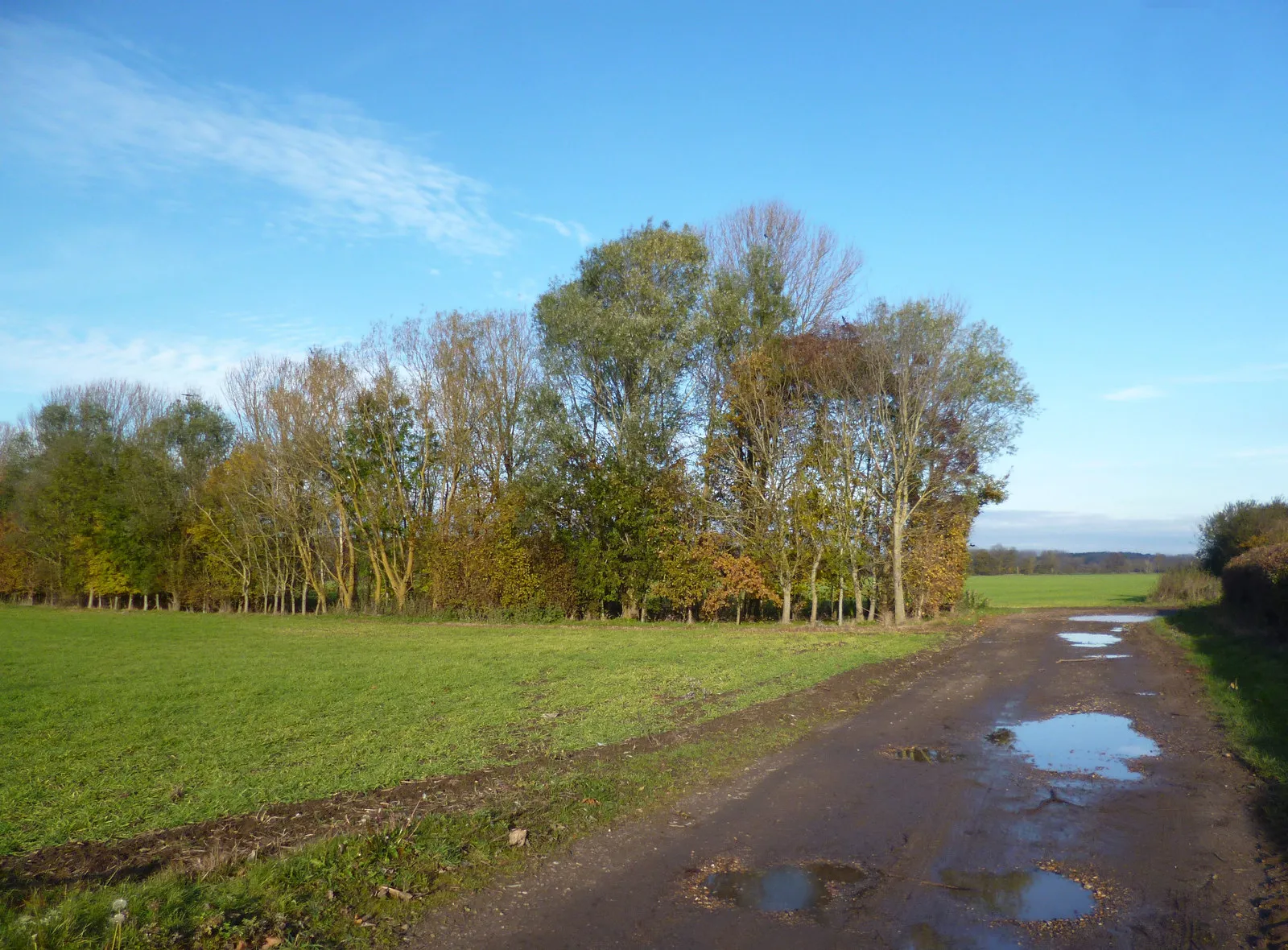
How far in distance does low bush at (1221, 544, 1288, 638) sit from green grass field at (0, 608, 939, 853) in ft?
26.2

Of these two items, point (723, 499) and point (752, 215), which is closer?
point (723, 499)

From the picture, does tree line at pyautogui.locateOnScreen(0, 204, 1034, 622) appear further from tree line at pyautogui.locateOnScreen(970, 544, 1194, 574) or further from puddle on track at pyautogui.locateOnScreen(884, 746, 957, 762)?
tree line at pyautogui.locateOnScreen(970, 544, 1194, 574)

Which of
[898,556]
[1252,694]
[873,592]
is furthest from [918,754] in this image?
[873,592]

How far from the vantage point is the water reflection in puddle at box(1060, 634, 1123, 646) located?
2177 cm

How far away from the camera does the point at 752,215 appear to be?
1369 inches

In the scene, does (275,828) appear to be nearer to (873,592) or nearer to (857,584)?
(857,584)

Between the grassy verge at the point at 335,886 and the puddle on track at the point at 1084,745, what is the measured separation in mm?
4486

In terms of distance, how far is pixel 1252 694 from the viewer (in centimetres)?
1277

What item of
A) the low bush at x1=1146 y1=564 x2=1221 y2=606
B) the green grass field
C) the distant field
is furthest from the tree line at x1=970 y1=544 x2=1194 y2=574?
the green grass field

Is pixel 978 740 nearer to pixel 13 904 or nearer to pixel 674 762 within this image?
pixel 674 762

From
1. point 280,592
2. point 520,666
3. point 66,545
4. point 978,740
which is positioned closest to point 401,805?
point 978,740

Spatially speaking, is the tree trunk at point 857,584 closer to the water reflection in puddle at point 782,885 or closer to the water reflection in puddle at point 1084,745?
the water reflection in puddle at point 1084,745

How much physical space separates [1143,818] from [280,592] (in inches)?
1647

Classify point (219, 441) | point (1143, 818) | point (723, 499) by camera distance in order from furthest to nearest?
point (219, 441)
point (723, 499)
point (1143, 818)
